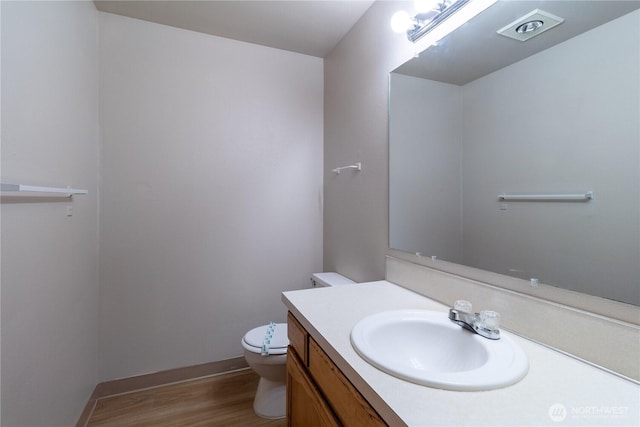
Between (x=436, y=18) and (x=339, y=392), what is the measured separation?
1.41 meters

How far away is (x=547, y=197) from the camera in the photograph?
2.72ft

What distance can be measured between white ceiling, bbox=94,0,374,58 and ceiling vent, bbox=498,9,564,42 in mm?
1006

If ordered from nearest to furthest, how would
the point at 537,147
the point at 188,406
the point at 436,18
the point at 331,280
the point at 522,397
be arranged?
the point at 522,397 → the point at 537,147 → the point at 436,18 → the point at 188,406 → the point at 331,280

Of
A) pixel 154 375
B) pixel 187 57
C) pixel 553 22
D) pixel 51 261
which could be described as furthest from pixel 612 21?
pixel 154 375

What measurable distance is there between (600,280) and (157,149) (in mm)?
2240

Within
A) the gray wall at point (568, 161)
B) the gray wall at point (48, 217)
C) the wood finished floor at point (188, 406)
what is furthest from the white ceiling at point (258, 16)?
the wood finished floor at point (188, 406)

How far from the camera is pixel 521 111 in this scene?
2.97 ft

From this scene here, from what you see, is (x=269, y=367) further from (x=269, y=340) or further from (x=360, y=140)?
(x=360, y=140)

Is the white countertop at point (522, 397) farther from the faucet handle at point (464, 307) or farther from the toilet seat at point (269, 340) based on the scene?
the toilet seat at point (269, 340)

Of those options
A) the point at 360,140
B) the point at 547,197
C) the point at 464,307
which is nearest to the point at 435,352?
the point at 464,307

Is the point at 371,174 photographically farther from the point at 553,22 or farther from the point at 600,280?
the point at 600,280

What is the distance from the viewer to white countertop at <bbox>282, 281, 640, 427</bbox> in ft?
1.71

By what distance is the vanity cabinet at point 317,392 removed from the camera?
68cm

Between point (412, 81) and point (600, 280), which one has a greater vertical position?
point (412, 81)
